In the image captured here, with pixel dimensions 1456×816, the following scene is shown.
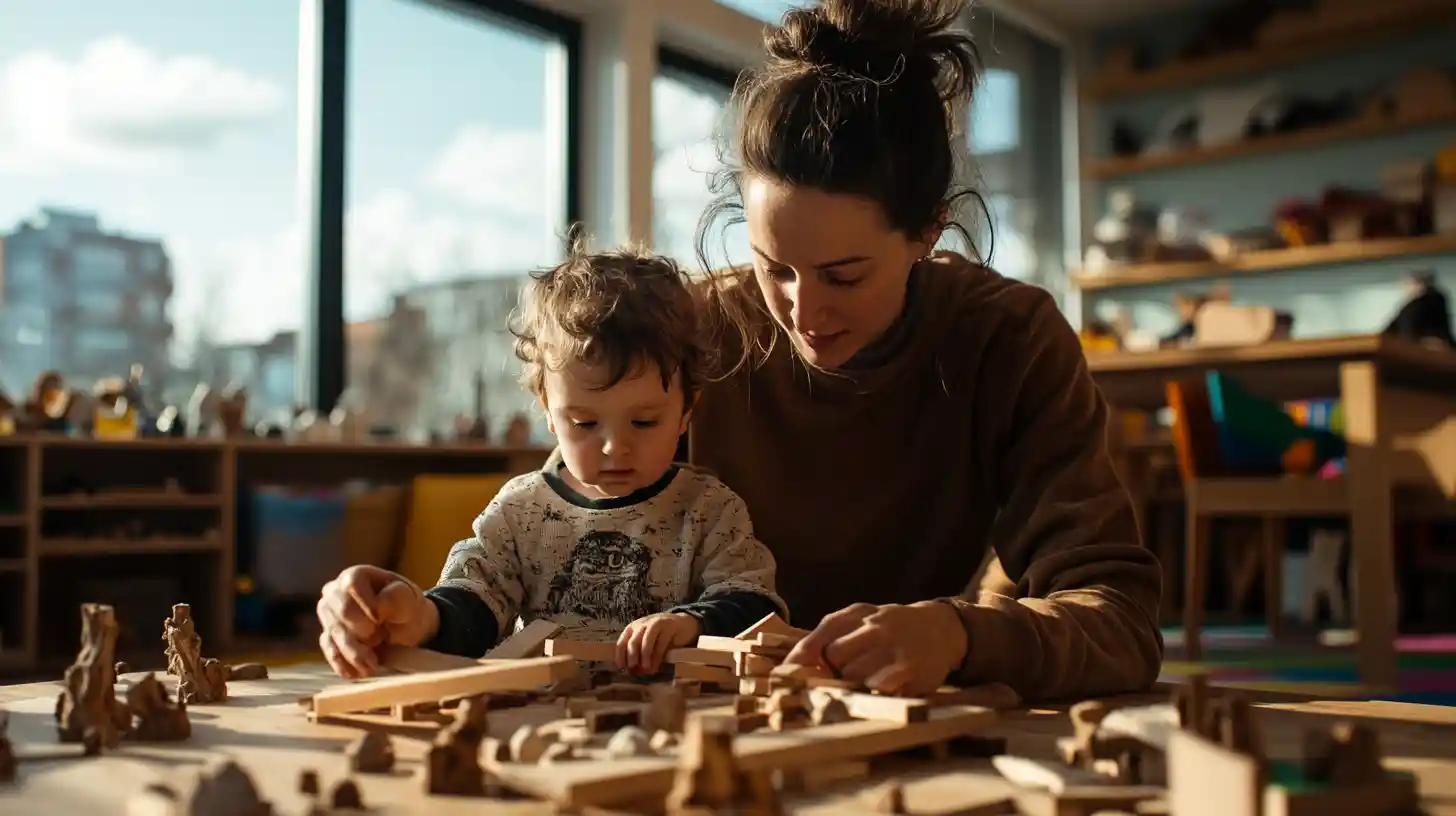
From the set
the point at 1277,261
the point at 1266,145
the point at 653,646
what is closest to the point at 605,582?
the point at 653,646

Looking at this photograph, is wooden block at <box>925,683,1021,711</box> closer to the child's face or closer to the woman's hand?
the woman's hand

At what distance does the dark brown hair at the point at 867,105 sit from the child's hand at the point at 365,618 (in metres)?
0.47

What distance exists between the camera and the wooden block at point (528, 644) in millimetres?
863

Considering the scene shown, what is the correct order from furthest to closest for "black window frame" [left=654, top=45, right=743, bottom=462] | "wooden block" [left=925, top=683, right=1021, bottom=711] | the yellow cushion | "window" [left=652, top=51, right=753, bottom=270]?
"black window frame" [left=654, top=45, right=743, bottom=462], "window" [left=652, top=51, right=753, bottom=270], the yellow cushion, "wooden block" [left=925, top=683, right=1021, bottom=711]

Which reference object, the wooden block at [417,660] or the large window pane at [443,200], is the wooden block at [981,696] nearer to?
the wooden block at [417,660]

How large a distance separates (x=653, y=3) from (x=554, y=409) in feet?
12.6

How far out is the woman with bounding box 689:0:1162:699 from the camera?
1.06m

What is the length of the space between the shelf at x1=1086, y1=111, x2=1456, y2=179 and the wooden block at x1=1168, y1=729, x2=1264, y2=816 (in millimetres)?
5474

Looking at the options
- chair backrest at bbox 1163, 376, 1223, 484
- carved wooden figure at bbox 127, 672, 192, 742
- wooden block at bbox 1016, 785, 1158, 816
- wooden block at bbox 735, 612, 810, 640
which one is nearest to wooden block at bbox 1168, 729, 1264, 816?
wooden block at bbox 1016, 785, 1158, 816

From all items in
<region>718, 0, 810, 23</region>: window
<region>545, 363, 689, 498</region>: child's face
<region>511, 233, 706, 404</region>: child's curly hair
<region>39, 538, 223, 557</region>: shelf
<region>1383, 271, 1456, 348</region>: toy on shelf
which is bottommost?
<region>39, 538, 223, 557</region>: shelf

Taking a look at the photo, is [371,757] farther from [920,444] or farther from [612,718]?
[920,444]

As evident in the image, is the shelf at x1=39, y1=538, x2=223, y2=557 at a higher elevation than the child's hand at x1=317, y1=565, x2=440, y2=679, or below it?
below

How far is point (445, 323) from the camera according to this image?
4.38 meters

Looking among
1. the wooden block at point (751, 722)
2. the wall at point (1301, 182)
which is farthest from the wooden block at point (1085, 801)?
the wall at point (1301, 182)
